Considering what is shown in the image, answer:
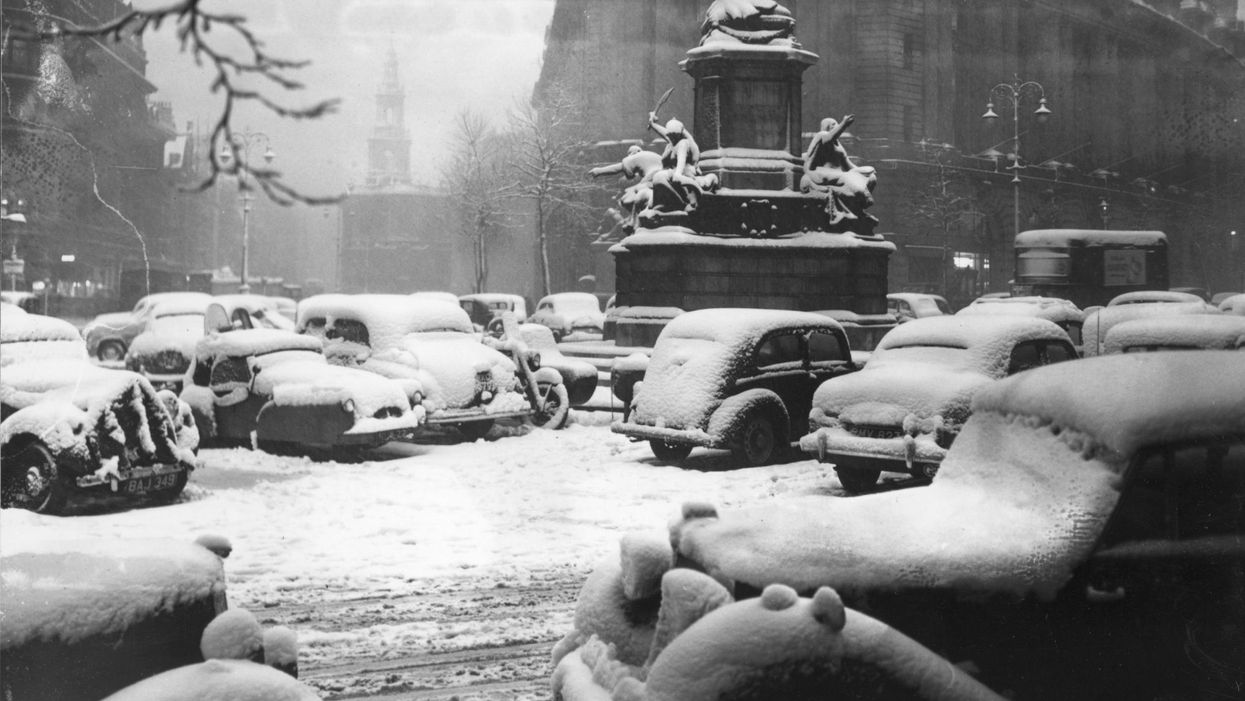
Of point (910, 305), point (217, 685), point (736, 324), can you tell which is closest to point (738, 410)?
point (736, 324)

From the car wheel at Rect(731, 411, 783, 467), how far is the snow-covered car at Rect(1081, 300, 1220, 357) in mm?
3839

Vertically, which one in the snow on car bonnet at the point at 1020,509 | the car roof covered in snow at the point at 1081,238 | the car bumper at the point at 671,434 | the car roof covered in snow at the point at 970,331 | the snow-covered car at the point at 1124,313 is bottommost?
the car bumper at the point at 671,434

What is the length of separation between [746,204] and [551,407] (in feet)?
16.2

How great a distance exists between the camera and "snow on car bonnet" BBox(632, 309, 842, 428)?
9523 millimetres

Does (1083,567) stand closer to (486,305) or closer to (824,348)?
(824,348)

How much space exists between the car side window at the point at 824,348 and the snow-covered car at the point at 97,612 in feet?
24.9

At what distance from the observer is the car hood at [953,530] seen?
312 cm

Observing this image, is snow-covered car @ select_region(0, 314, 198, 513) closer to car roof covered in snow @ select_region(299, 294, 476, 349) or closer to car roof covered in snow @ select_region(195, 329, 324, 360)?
car roof covered in snow @ select_region(195, 329, 324, 360)

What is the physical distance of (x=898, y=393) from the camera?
7.66 meters

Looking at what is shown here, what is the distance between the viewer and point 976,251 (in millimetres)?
8305

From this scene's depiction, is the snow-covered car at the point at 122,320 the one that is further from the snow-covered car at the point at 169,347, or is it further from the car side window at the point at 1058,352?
the car side window at the point at 1058,352

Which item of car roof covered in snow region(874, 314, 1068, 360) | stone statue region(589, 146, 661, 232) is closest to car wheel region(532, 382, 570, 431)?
stone statue region(589, 146, 661, 232)

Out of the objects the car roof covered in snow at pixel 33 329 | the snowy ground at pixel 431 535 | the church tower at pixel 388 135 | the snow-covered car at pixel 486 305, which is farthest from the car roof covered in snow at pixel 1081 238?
the snow-covered car at pixel 486 305

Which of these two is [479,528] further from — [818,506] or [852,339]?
[852,339]
